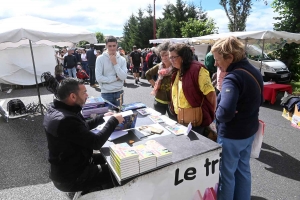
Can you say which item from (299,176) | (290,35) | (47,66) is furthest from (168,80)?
(47,66)

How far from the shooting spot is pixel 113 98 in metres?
3.37

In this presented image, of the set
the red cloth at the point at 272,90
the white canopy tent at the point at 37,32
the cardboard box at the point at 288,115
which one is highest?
the white canopy tent at the point at 37,32

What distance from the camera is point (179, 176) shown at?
1774mm

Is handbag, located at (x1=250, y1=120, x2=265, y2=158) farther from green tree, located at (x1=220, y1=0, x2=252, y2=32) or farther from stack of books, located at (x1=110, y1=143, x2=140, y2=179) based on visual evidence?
green tree, located at (x1=220, y1=0, x2=252, y2=32)

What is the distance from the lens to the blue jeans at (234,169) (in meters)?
1.92

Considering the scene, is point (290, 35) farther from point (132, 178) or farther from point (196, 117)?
point (132, 178)

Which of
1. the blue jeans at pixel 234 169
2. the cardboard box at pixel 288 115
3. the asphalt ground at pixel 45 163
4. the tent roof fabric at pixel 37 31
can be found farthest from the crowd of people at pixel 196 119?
the cardboard box at pixel 288 115

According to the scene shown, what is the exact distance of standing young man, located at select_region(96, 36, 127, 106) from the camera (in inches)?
122

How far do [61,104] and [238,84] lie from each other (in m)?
1.36

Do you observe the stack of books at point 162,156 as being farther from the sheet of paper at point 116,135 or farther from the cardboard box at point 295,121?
the cardboard box at point 295,121

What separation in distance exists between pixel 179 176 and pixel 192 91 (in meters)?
0.83

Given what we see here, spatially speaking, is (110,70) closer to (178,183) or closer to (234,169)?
(178,183)

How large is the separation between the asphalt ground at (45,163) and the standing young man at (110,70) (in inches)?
56.1

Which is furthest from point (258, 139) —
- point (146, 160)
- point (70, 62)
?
point (70, 62)
